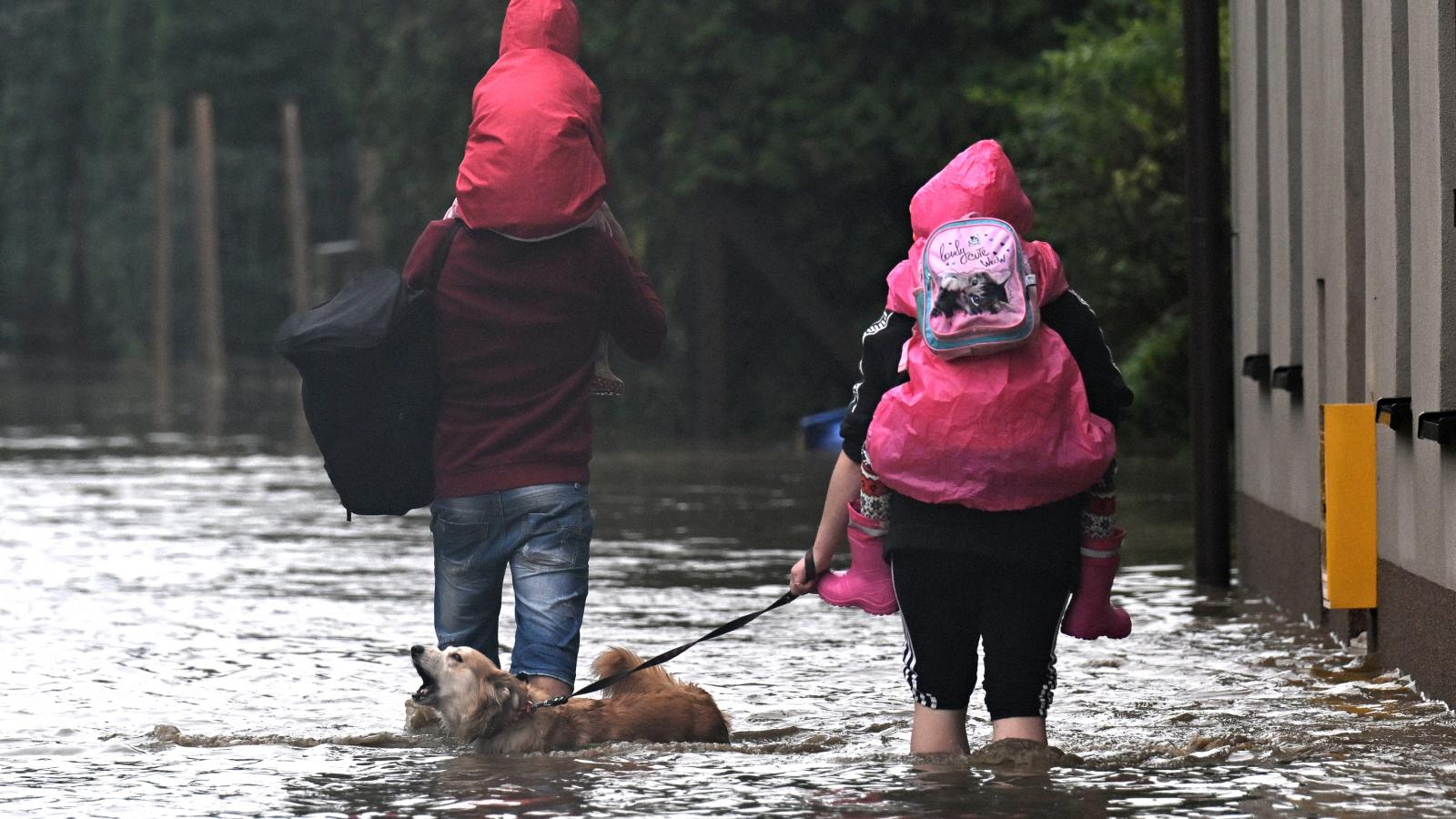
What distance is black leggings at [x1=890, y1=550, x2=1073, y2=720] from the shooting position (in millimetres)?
6152

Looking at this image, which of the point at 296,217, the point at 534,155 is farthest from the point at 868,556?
the point at 296,217

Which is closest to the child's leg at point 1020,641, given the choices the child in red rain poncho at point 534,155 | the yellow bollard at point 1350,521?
the child in red rain poncho at point 534,155

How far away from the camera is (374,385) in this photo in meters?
7.07

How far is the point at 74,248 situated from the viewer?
57.2 m

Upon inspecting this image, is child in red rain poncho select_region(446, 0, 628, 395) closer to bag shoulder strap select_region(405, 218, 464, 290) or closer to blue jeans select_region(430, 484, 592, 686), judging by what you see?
bag shoulder strap select_region(405, 218, 464, 290)

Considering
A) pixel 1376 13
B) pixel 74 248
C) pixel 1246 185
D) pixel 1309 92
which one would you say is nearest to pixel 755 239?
pixel 1246 185

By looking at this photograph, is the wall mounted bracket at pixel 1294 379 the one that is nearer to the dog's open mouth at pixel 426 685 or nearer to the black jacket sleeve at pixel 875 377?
the black jacket sleeve at pixel 875 377

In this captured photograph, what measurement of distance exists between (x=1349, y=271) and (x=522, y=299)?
3994 millimetres

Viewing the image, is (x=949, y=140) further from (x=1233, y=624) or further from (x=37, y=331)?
(x=37, y=331)

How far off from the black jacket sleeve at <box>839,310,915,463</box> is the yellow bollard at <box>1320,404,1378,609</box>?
316 centimetres

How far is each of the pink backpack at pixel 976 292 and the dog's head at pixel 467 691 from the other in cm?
163

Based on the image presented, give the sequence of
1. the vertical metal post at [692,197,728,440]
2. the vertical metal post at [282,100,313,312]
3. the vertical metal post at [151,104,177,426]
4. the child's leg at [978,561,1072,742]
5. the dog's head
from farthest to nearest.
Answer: the vertical metal post at [151,104,177,426] < the vertical metal post at [282,100,313,312] < the vertical metal post at [692,197,728,440] < the dog's head < the child's leg at [978,561,1072,742]

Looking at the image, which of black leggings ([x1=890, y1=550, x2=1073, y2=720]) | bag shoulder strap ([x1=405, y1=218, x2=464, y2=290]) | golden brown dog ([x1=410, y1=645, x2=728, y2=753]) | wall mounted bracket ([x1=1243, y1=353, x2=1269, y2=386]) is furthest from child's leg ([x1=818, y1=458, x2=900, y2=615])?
wall mounted bracket ([x1=1243, y1=353, x2=1269, y2=386])

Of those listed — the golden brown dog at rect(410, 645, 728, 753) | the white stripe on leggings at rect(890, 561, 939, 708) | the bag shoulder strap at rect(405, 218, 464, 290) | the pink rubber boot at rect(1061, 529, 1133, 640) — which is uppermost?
the bag shoulder strap at rect(405, 218, 464, 290)
